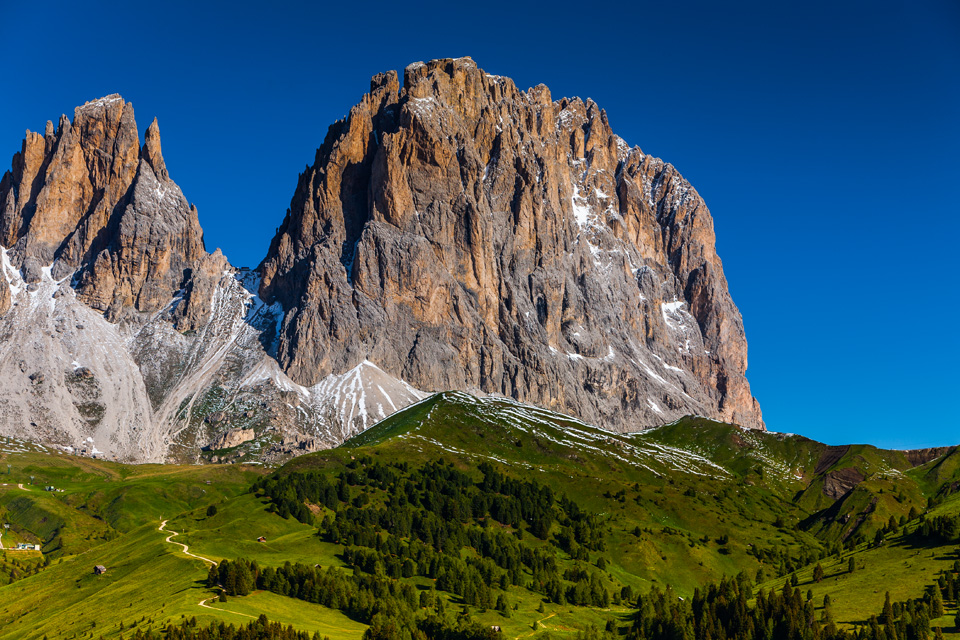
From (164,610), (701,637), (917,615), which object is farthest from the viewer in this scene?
(701,637)

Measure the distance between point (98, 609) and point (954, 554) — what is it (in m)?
184

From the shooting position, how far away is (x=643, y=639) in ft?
652

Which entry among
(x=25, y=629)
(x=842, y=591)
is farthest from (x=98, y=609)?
(x=842, y=591)

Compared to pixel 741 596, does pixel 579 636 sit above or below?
below

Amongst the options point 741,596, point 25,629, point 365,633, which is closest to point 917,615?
point 741,596

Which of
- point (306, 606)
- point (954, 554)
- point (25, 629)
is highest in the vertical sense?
point (954, 554)

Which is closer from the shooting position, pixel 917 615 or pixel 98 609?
pixel 917 615

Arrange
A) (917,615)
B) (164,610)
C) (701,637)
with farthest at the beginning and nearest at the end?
1. (701,637)
2. (164,610)
3. (917,615)

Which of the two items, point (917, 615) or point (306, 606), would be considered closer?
point (917, 615)

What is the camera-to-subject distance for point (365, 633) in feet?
602

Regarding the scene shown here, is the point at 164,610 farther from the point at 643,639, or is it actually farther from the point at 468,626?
the point at 643,639

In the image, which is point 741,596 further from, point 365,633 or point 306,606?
point 306,606

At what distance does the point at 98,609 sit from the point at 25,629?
17.5 metres

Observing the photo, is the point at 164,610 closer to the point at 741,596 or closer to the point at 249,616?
the point at 249,616
